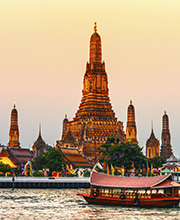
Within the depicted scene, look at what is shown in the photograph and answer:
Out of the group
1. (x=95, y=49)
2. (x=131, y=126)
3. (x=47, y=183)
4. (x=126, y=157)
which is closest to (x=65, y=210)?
(x=47, y=183)

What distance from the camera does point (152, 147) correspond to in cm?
13438

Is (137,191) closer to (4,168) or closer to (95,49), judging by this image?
(4,168)

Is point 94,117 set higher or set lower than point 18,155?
higher

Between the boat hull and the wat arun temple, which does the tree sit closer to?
the wat arun temple

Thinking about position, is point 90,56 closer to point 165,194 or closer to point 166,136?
point 166,136

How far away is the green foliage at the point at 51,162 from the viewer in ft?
271

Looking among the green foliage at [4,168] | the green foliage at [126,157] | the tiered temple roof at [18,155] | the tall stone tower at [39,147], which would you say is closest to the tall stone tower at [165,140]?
the tall stone tower at [39,147]

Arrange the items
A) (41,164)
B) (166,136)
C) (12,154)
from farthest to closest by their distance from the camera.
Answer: (166,136) < (12,154) < (41,164)

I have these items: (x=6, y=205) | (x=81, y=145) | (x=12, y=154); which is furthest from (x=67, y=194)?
(x=81, y=145)

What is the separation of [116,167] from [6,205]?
127 ft

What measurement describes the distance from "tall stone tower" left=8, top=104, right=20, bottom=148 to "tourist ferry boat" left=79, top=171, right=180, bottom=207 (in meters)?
62.4

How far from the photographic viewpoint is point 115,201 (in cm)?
4934

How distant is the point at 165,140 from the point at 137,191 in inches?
3262

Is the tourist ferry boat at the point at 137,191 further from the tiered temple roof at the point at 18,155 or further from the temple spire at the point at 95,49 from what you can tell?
the temple spire at the point at 95,49
